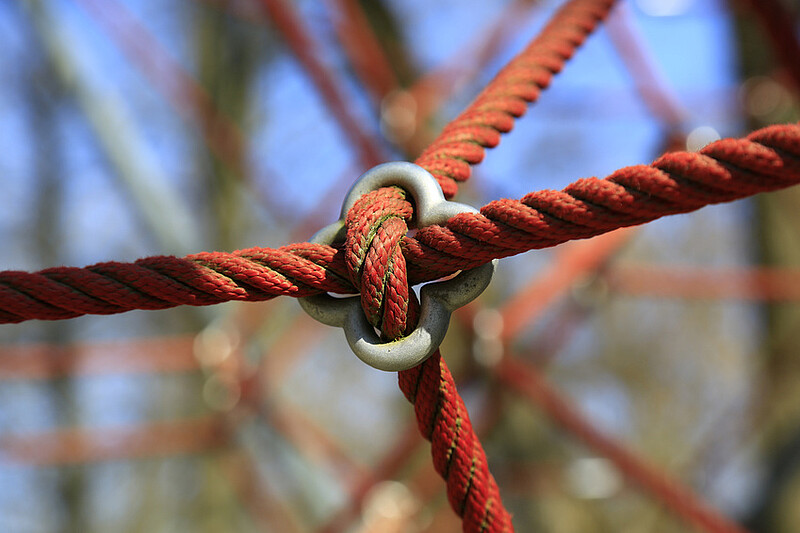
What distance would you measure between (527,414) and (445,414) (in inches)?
102

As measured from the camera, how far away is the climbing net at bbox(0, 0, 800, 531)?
43 centimetres

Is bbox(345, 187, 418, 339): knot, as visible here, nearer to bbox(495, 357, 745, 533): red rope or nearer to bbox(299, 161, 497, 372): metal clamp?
bbox(299, 161, 497, 372): metal clamp

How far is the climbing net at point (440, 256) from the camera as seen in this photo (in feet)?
1.42

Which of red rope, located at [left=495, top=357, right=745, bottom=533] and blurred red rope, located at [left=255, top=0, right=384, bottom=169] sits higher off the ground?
blurred red rope, located at [left=255, top=0, right=384, bottom=169]

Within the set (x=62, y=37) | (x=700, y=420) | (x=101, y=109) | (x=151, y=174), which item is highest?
(x=62, y=37)

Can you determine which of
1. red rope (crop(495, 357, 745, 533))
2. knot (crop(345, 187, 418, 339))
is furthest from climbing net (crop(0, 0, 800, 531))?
Result: red rope (crop(495, 357, 745, 533))

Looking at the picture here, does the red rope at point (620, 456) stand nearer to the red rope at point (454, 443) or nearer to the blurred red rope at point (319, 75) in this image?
the blurred red rope at point (319, 75)

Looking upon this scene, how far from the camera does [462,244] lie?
0.46m

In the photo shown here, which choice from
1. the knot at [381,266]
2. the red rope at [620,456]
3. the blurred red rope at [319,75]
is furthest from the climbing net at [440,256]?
the red rope at [620,456]

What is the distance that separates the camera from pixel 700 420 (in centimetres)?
584

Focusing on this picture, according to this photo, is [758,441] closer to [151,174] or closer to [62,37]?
[151,174]

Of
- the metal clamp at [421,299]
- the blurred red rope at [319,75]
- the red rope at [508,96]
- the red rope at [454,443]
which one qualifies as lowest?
the red rope at [454,443]

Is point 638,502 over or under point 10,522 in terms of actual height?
under

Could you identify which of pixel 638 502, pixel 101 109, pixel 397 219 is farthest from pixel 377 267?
pixel 638 502
